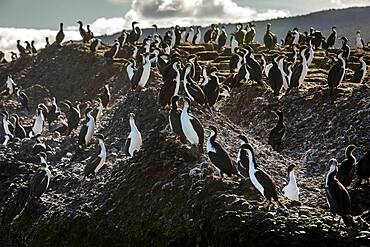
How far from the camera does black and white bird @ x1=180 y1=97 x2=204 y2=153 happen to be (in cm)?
1723

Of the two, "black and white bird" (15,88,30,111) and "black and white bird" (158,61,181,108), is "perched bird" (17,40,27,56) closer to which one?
"black and white bird" (15,88,30,111)

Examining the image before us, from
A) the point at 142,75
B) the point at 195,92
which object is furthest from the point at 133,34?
the point at 195,92

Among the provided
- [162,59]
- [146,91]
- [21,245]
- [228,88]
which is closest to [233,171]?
[21,245]

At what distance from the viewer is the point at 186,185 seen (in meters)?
16.1

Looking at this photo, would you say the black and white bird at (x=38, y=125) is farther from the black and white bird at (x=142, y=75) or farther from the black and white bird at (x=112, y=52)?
the black and white bird at (x=112, y=52)

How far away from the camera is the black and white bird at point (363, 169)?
53.6 ft

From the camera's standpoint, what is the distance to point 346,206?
542 inches

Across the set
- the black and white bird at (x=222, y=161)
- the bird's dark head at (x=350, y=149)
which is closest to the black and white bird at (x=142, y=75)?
the black and white bird at (x=222, y=161)

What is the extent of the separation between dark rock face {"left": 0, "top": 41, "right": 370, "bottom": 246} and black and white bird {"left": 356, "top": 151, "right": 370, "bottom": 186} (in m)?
0.34

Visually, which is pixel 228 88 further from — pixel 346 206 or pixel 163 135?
pixel 346 206

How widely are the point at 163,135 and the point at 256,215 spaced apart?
5.89 meters

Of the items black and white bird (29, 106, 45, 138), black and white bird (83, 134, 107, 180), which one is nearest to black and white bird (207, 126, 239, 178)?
black and white bird (83, 134, 107, 180)

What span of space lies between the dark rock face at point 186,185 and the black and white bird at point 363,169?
342 millimetres

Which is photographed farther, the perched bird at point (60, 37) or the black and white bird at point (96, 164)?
the perched bird at point (60, 37)
